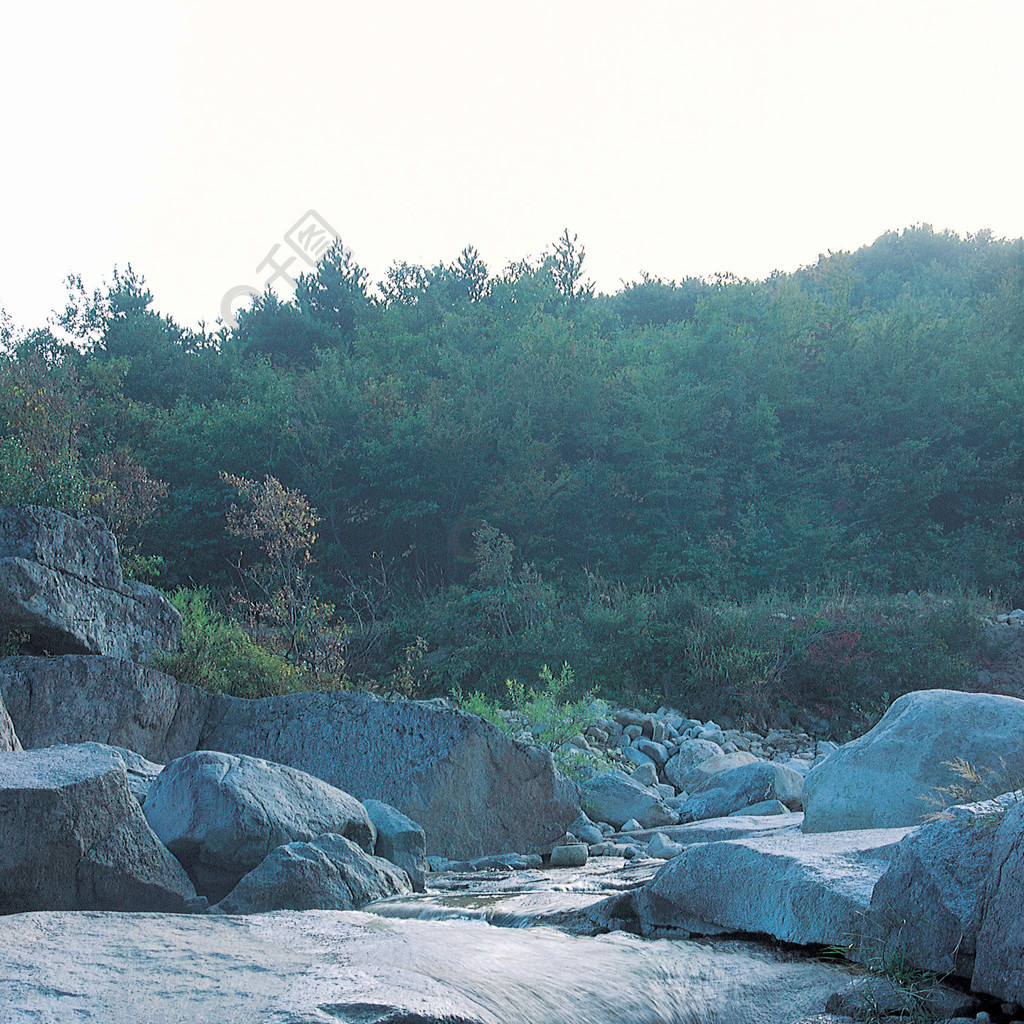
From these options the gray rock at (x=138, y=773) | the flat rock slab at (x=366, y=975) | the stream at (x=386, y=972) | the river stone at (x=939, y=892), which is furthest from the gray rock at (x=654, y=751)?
the river stone at (x=939, y=892)

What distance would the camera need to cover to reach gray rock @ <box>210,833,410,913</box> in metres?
3.89

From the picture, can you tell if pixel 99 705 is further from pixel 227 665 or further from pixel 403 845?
pixel 403 845

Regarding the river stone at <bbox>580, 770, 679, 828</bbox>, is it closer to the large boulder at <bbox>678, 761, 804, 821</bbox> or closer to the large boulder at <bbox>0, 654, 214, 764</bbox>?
the large boulder at <bbox>678, 761, 804, 821</bbox>

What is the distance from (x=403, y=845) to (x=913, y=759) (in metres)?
2.76

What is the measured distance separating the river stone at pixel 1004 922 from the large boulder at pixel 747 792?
14.7ft

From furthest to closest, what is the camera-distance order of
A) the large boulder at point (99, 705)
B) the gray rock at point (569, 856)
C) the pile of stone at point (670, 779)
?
the pile of stone at point (670, 779)
the large boulder at point (99, 705)
the gray rock at point (569, 856)

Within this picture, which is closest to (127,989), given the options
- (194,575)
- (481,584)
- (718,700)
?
(718,700)

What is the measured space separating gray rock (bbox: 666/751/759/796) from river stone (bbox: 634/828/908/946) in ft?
15.8

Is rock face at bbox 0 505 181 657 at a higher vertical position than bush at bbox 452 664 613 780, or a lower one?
higher

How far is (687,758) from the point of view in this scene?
9.12 meters

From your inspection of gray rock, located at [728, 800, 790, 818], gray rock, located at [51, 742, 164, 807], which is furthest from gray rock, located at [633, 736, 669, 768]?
gray rock, located at [51, 742, 164, 807]

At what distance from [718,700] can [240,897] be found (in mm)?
9037

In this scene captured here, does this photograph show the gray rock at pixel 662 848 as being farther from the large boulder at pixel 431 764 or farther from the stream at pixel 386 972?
the stream at pixel 386 972

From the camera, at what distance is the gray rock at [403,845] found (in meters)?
5.06
